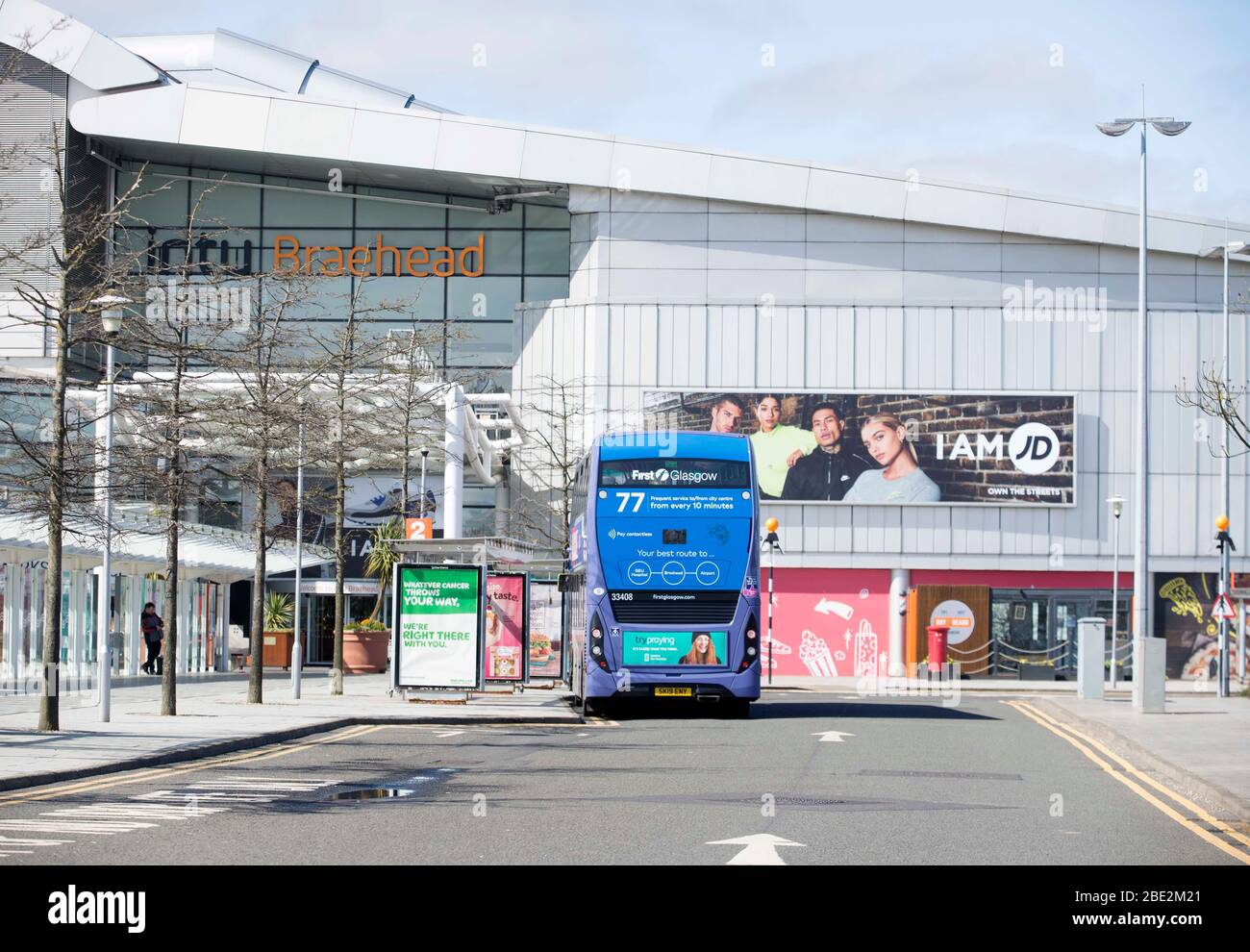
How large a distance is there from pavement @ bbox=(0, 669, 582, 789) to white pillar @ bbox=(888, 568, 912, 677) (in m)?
19.1

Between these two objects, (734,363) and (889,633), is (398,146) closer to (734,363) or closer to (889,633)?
(734,363)

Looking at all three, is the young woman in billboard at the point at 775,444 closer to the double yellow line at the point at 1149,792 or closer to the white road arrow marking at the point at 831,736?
the double yellow line at the point at 1149,792

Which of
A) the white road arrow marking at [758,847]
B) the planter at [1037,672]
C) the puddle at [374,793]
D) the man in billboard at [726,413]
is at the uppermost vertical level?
the man in billboard at [726,413]

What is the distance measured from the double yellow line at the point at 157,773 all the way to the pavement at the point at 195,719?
265 millimetres

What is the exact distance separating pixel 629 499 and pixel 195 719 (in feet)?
23.2

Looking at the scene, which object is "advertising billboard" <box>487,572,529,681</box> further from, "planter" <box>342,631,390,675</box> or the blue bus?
"planter" <box>342,631,390,675</box>

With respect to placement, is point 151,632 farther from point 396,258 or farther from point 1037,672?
point 1037,672

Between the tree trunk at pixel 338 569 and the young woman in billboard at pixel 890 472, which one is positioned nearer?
the tree trunk at pixel 338 569

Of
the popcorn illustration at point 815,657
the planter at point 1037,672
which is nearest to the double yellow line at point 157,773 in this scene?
the planter at point 1037,672

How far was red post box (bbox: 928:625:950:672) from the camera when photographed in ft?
158

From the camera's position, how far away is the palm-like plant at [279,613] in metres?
52.0

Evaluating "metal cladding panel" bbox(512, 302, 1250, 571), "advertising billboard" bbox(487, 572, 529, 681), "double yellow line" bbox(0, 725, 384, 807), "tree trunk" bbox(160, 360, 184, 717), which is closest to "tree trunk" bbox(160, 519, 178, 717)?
"tree trunk" bbox(160, 360, 184, 717)

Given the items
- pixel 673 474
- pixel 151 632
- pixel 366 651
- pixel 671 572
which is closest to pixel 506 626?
pixel 671 572

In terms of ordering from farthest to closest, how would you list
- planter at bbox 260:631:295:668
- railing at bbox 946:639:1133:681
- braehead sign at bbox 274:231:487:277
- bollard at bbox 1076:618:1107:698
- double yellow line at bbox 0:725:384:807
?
braehead sign at bbox 274:231:487:277, planter at bbox 260:631:295:668, railing at bbox 946:639:1133:681, bollard at bbox 1076:618:1107:698, double yellow line at bbox 0:725:384:807
